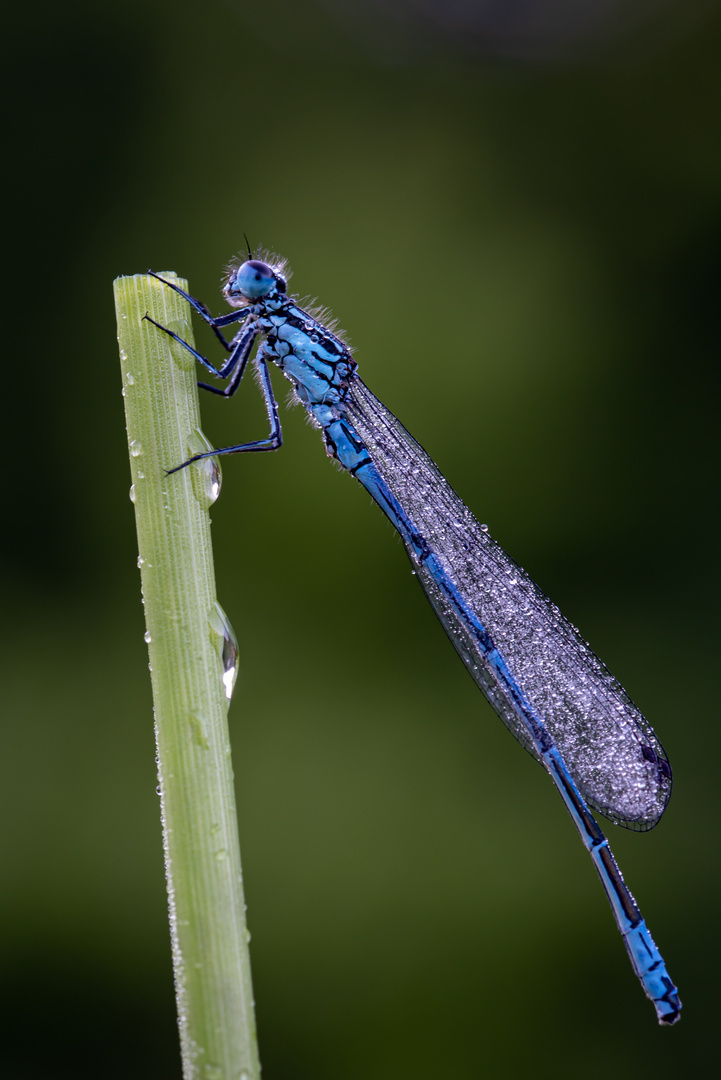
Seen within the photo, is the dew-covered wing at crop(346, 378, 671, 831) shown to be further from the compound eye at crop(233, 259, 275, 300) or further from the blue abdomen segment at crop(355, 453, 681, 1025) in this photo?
the compound eye at crop(233, 259, 275, 300)

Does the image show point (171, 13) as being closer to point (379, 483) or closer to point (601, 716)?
point (379, 483)

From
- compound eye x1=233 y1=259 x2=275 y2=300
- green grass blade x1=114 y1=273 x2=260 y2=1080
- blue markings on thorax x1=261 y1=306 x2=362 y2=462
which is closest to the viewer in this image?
green grass blade x1=114 y1=273 x2=260 y2=1080

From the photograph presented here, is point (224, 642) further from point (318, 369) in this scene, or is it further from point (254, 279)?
point (318, 369)

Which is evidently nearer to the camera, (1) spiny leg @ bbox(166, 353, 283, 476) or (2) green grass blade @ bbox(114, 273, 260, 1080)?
(2) green grass blade @ bbox(114, 273, 260, 1080)

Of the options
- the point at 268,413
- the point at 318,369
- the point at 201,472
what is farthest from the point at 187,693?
the point at 318,369

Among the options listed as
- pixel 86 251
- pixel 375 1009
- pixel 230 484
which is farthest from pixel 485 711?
pixel 86 251

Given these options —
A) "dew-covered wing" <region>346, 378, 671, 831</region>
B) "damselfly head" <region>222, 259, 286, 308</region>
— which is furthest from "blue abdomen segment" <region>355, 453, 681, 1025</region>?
"damselfly head" <region>222, 259, 286, 308</region>
